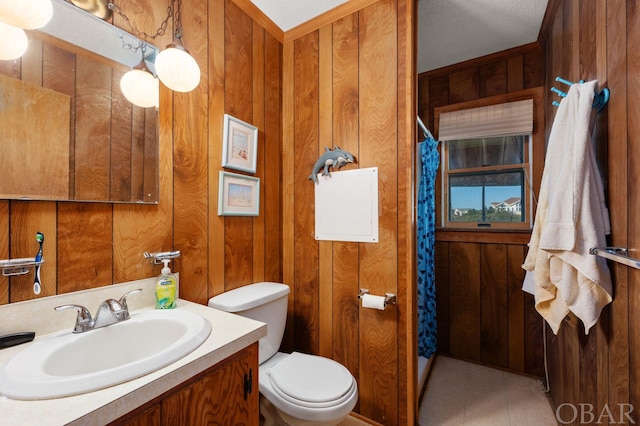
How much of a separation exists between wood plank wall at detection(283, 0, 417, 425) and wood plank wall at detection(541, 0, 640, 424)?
0.72 meters

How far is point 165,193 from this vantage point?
1243mm

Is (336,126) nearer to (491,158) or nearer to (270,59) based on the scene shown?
(270,59)

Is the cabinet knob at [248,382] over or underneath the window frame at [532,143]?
underneath

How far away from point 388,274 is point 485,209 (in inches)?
54.7

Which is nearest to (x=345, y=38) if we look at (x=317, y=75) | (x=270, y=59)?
(x=317, y=75)

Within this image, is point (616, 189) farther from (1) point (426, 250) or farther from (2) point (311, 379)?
(2) point (311, 379)

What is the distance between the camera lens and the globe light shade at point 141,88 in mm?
1117

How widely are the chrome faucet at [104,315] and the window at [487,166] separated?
2405mm

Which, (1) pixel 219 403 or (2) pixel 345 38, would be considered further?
(2) pixel 345 38

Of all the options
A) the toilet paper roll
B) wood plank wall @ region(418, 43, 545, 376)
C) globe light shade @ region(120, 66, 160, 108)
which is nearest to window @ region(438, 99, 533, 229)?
wood plank wall @ region(418, 43, 545, 376)

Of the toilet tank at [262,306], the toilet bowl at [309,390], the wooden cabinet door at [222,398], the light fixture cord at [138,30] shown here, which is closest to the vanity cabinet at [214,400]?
the wooden cabinet door at [222,398]

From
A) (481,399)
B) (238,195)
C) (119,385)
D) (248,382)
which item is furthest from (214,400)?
(481,399)

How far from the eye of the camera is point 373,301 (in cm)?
148

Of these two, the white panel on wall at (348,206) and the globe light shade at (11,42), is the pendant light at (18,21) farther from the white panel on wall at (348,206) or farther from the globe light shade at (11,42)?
the white panel on wall at (348,206)
